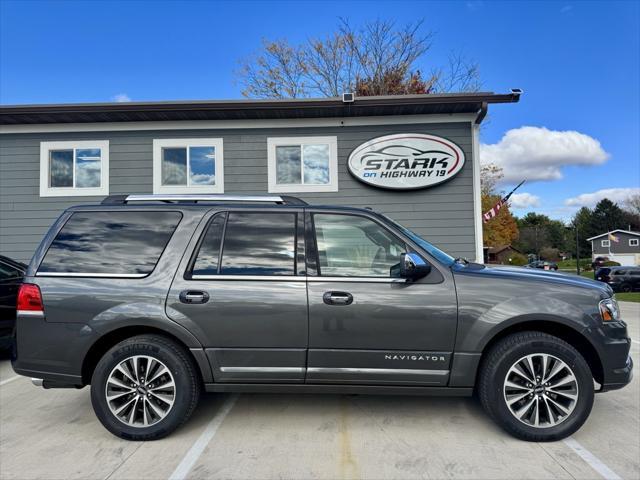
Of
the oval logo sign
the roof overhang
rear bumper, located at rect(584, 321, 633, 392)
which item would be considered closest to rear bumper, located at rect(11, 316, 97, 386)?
rear bumper, located at rect(584, 321, 633, 392)

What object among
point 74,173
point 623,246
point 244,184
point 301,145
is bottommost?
point 623,246

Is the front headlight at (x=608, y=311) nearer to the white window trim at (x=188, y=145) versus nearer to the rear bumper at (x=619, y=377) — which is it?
the rear bumper at (x=619, y=377)

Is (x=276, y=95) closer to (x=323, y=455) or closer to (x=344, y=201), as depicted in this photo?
(x=344, y=201)

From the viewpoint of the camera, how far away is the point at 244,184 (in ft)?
28.7

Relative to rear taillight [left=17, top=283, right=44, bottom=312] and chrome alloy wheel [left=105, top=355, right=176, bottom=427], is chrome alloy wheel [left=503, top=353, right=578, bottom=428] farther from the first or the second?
rear taillight [left=17, top=283, right=44, bottom=312]

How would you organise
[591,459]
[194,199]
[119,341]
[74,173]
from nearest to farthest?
[591,459], [119,341], [194,199], [74,173]

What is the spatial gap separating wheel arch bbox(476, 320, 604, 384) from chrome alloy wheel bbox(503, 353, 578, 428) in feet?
0.71

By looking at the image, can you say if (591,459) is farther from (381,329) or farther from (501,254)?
(501,254)

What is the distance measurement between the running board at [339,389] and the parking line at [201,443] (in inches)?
15.0

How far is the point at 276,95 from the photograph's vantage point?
20.1 m

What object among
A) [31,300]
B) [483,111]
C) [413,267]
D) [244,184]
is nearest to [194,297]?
[31,300]

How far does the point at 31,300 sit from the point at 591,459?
14.7 feet

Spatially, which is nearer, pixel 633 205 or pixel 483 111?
pixel 483 111

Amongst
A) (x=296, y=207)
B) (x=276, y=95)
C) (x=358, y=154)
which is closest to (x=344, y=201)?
(x=358, y=154)
